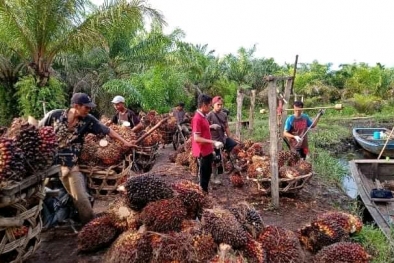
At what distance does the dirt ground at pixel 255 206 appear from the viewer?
3.56 meters

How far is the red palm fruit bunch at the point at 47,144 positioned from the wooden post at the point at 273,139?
3.11m

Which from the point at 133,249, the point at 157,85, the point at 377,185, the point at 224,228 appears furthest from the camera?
the point at 157,85

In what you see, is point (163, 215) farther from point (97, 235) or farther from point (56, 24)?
point (56, 24)

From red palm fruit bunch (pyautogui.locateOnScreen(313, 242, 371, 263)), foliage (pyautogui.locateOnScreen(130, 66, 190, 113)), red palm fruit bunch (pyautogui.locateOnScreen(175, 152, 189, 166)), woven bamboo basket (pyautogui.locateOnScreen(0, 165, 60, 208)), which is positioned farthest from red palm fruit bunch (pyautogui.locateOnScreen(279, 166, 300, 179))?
foliage (pyautogui.locateOnScreen(130, 66, 190, 113))

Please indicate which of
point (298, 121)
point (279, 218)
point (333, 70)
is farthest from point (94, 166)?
point (333, 70)

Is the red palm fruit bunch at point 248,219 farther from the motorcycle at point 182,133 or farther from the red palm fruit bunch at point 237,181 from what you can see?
the motorcycle at point 182,133

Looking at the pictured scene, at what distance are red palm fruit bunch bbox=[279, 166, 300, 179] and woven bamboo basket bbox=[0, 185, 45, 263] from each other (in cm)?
396

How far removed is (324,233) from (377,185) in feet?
14.8

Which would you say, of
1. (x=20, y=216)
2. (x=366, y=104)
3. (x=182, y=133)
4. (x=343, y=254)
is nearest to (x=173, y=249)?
(x=20, y=216)

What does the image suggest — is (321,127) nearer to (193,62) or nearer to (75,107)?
(193,62)

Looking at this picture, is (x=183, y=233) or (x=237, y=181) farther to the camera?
(x=237, y=181)

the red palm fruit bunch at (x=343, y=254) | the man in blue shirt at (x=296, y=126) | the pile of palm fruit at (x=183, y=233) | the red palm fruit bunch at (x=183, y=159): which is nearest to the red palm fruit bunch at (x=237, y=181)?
the man in blue shirt at (x=296, y=126)

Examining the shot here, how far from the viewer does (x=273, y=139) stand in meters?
5.56

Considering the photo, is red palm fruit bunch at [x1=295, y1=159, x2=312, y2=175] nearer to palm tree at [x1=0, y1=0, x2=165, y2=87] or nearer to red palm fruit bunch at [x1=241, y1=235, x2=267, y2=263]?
red palm fruit bunch at [x1=241, y1=235, x2=267, y2=263]
